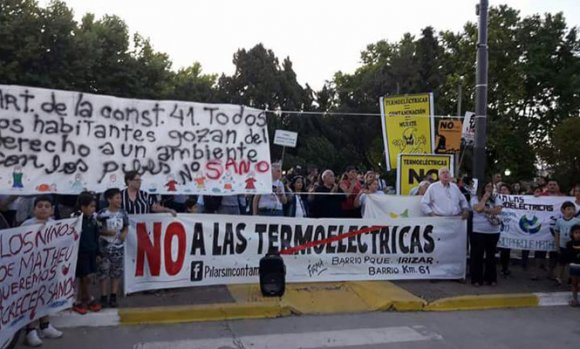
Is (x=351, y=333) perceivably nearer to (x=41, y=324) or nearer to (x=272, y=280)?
(x=272, y=280)

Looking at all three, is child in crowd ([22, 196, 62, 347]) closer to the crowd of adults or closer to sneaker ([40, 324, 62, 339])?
sneaker ([40, 324, 62, 339])

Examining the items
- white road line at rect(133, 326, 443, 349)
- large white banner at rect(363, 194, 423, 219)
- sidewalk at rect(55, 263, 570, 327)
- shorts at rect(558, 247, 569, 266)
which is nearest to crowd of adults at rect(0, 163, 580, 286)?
large white banner at rect(363, 194, 423, 219)

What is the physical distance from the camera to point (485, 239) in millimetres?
8242

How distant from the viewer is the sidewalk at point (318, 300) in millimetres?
6270

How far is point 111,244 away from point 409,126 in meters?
6.01

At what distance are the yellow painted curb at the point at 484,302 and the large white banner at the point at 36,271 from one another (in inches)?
167

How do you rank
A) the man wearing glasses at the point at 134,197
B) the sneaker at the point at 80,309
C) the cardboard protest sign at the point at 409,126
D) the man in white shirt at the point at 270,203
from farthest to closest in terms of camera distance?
the cardboard protest sign at the point at 409,126 < the man in white shirt at the point at 270,203 < the man wearing glasses at the point at 134,197 < the sneaker at the point at 80,309

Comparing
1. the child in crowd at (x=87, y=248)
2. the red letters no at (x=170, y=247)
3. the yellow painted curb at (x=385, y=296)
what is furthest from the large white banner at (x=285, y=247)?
the child in crowd at (x=87, y=248)

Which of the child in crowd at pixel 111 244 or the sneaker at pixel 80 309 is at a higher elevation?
the child in crowd at pixel 111 244

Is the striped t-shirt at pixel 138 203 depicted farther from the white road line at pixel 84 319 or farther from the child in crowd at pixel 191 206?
the white road line at pixel 84 319

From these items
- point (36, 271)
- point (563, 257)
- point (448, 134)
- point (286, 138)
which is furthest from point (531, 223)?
point (36, 271)

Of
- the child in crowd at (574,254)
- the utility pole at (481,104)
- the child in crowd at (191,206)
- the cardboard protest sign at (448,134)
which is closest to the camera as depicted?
the child in crowd at (574,254)

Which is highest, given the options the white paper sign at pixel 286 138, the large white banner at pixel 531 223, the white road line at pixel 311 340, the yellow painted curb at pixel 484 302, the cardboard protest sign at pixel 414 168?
the white paper sign at pixel 286 138

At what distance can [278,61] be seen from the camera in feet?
120
